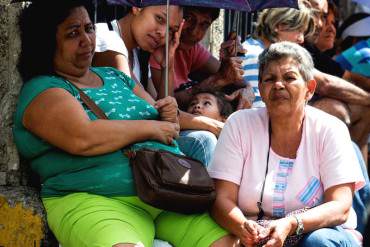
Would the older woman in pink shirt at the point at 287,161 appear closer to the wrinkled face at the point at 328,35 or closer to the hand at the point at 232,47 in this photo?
the hand at the point at 232,47

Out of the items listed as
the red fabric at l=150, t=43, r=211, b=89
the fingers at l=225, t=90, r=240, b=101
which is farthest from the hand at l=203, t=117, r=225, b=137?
the red fabric at l=150, t=43, r=211, b=89

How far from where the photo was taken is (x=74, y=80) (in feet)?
A: 13.5

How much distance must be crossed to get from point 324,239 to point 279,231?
0.24 m

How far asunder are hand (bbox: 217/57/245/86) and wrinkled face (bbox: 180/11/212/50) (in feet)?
0.90

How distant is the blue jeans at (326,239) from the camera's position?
3.88m

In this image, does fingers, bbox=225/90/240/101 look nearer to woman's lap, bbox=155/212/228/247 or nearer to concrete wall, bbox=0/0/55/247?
woman's lap, bbox=155/212/228/247

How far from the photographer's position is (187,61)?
5660 millimetres

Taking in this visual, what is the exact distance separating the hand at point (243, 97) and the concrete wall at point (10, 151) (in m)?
1.62

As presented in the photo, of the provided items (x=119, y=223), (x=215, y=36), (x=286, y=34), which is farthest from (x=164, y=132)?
(x=215, y=36)

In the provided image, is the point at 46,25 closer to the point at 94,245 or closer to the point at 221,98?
the point at 94,245

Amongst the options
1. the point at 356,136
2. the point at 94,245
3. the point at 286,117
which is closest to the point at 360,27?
the point at 356,136

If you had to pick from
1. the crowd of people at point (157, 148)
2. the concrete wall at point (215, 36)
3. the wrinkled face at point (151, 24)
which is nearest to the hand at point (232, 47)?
the wrinkled face at point (151, 24)

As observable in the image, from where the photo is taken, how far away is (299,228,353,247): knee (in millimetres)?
3881

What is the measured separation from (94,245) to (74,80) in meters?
0.99
